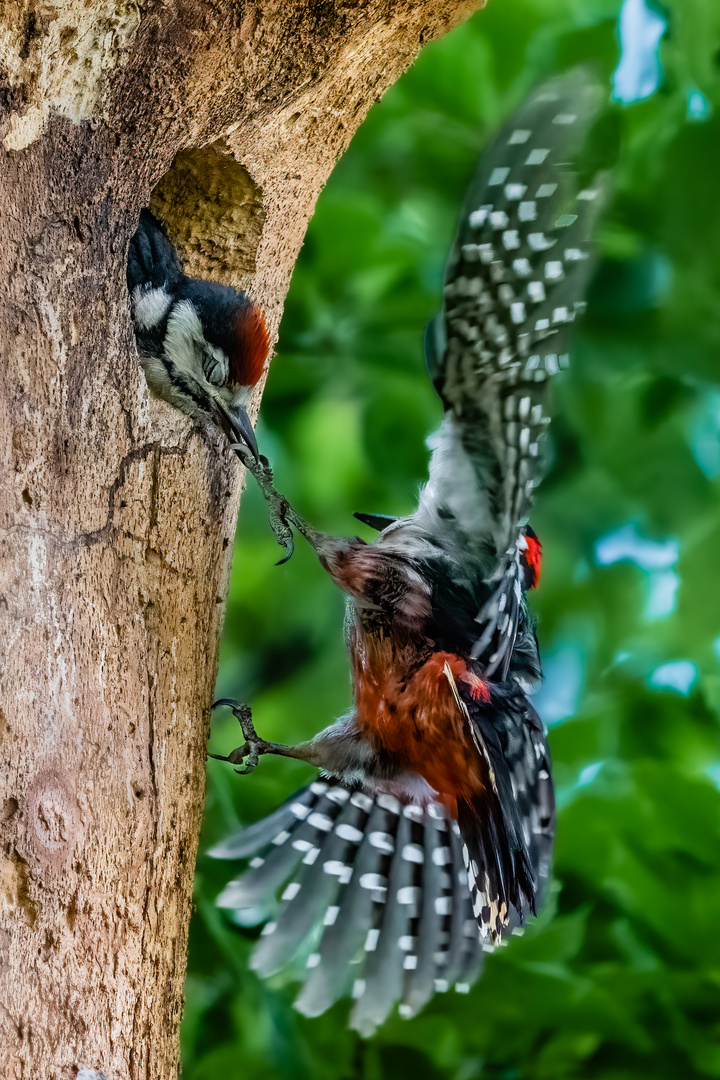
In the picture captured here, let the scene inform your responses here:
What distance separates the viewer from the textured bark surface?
897 mm

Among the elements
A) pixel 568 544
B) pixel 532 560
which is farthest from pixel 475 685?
pixel 568 544

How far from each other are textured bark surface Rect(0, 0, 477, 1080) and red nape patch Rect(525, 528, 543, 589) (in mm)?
564

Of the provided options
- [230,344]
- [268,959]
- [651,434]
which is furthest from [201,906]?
[651,434]

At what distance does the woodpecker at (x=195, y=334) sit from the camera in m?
1.17

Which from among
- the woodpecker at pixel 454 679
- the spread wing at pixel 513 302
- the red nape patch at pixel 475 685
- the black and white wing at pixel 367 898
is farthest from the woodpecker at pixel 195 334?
the black and white wing at pixel 367 898

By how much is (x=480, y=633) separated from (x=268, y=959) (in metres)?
0.57

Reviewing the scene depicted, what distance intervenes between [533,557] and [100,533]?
0.75 m

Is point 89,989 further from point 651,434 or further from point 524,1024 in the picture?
point 651,434

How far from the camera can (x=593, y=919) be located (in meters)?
2.04

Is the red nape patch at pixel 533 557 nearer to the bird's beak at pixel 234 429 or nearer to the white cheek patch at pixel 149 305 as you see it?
the bird's beak at pixel 234 429

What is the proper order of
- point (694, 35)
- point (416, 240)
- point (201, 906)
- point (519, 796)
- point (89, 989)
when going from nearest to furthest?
point (89, 989), point (519, 796), point (201, 906), point (694, 35), point (416, 240)

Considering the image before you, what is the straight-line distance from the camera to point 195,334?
1.24 m

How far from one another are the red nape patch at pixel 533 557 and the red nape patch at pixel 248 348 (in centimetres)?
51

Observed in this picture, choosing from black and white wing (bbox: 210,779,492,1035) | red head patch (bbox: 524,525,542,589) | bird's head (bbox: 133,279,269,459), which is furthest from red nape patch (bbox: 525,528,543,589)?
bird's head (bbox: 133,279,269,459)
